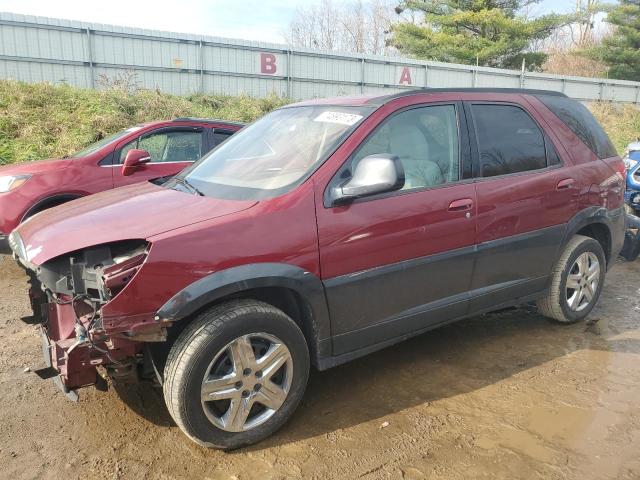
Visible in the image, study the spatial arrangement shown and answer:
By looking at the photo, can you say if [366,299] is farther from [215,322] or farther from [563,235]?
[563,235]

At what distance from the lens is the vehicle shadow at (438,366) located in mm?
3113

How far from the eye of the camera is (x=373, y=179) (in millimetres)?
2848

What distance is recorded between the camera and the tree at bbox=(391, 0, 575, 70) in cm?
2809

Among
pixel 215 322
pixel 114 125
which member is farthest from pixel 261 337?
pixel 114 125

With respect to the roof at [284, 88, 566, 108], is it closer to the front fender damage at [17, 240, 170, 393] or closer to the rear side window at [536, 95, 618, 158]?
the rear side window at [536, 95, 618, 158]

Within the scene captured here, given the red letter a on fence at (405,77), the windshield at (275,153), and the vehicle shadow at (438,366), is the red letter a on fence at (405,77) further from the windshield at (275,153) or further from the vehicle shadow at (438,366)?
the windshield at (275,153)

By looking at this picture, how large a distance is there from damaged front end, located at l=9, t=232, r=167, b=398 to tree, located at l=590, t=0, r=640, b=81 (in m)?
38.5

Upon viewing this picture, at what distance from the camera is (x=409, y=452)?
9.00 ft

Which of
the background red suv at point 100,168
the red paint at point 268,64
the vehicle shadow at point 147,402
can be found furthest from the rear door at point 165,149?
the red paint at point 268,64

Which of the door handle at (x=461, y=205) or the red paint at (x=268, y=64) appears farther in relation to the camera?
the red paint at (x=268, y=64)

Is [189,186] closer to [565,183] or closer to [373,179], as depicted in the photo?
[373,179]

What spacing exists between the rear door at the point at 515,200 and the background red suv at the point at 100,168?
3573mm

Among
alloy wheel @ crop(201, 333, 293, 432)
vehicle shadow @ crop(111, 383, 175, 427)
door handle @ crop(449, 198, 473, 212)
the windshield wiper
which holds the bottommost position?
vehicle shadow @ crop(111, 383, 175, 427)

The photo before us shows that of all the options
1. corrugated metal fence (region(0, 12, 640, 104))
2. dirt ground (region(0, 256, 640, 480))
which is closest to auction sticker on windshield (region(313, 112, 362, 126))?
dirt ground (region(0, 256, 640, 480))
